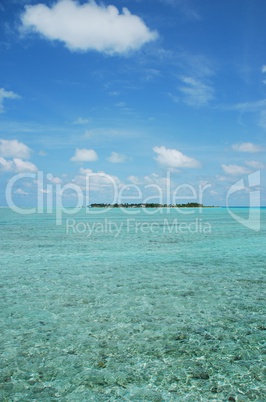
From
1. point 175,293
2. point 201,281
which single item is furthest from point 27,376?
point 201,281

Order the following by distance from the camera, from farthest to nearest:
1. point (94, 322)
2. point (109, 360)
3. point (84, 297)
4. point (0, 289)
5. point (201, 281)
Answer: point (201, 281), point (0, 289), point (84, 297), point (94, 322), point (109, 360)

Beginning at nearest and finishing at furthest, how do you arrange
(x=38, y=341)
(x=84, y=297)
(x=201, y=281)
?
1. (x=38, y=341)
2. (x=84, y=297)
3. (x=201, y=281)

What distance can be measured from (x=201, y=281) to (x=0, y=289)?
7764 mm

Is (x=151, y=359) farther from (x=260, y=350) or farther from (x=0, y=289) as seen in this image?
(x=0, y=289)

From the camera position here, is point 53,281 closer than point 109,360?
No

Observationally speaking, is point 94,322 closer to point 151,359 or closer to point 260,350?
point 151,359

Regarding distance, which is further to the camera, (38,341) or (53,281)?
(53,281)

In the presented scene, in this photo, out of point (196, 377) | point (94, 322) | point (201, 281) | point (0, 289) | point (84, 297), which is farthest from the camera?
point (201, 281)

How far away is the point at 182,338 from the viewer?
7426 millimetres

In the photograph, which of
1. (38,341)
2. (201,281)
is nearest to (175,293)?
(201,281)

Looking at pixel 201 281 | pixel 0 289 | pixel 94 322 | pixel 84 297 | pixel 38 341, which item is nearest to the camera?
pixel 38 341

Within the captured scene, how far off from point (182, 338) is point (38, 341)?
11.0 ft

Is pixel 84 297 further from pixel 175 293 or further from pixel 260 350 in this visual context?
pixel 260 350

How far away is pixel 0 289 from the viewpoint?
11812mm
